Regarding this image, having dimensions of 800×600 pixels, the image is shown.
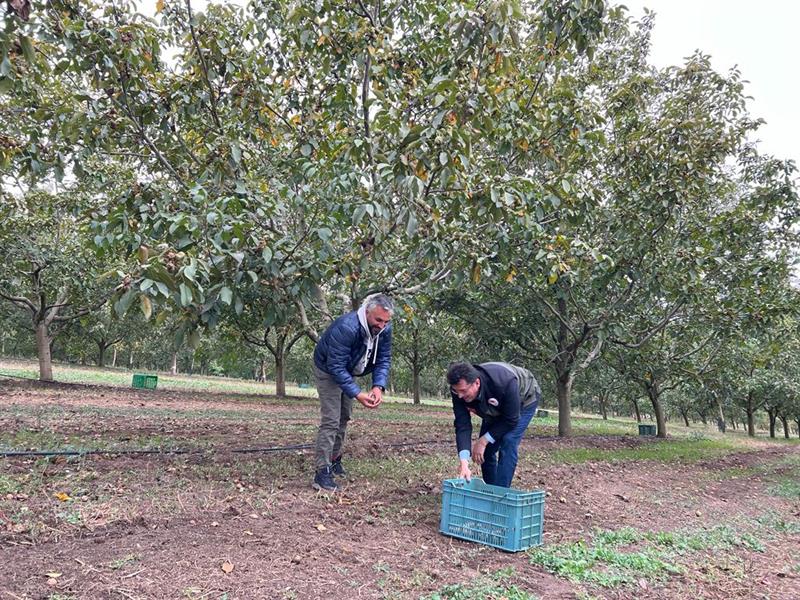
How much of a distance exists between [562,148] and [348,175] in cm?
359

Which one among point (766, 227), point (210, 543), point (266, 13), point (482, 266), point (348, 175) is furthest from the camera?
point (766, 227)

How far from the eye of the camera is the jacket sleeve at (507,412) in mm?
4418

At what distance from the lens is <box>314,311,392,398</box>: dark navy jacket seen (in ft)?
15.7

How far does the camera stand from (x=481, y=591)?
3146 millimetres

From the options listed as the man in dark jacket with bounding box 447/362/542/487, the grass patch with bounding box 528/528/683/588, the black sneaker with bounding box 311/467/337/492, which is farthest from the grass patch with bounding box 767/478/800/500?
the black sneaker with bounding box 311/467/337/492

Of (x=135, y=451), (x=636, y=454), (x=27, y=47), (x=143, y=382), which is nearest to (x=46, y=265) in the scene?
(x=143, y=382)

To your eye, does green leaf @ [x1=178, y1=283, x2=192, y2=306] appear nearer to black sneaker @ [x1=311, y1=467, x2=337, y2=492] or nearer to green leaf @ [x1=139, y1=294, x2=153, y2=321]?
green leaf @ [x1=139, y1=294, x2=153, y2=321]

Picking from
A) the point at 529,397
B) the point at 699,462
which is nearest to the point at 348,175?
the point at 529,397

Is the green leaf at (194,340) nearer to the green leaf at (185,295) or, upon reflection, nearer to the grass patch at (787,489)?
the green leaf at (185,295)

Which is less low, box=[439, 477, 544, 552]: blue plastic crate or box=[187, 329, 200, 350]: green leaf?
box=[187, 329, 200, 350]: green leaf

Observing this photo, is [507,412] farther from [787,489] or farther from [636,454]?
[636,454]

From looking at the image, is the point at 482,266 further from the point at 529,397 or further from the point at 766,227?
the point at 766,227

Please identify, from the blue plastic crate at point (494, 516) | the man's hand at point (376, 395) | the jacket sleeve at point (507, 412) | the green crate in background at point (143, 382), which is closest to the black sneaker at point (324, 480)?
the man's hand at point (376, 395)

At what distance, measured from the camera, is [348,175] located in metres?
4.99
